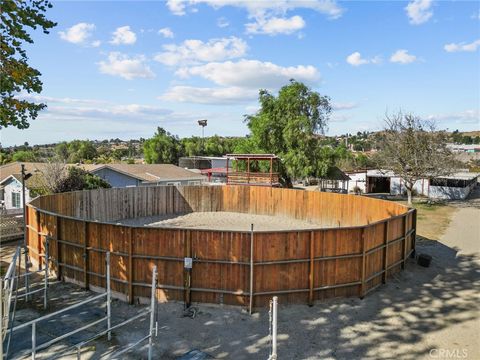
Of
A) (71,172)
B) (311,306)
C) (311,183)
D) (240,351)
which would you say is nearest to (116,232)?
(240,351)

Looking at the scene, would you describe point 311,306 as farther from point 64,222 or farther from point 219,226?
point 219,226

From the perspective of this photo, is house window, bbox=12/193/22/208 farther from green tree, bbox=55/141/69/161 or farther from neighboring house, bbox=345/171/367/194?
neighboring house, bbox=345/171/367/194

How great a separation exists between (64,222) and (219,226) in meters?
13.3

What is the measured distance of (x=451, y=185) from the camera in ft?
131

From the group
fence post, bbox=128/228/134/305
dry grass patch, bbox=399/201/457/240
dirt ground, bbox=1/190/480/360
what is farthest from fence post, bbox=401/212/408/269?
fence post, bbox=128/228/134/305

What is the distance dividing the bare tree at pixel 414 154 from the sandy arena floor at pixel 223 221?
39.8ft

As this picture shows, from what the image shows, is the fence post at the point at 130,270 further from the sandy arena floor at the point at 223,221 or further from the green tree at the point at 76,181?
the green tree at the point at 76,181

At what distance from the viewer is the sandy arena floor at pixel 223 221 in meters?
25.5

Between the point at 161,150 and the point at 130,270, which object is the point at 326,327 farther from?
the point at 161,150

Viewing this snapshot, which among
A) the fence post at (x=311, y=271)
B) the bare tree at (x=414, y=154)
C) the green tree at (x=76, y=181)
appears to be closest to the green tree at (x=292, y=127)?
the bare tree at (x=414, y=154)

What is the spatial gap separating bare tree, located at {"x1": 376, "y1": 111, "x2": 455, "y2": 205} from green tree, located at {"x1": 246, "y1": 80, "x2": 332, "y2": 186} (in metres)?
6.98

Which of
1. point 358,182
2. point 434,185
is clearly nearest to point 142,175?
point 358,182
